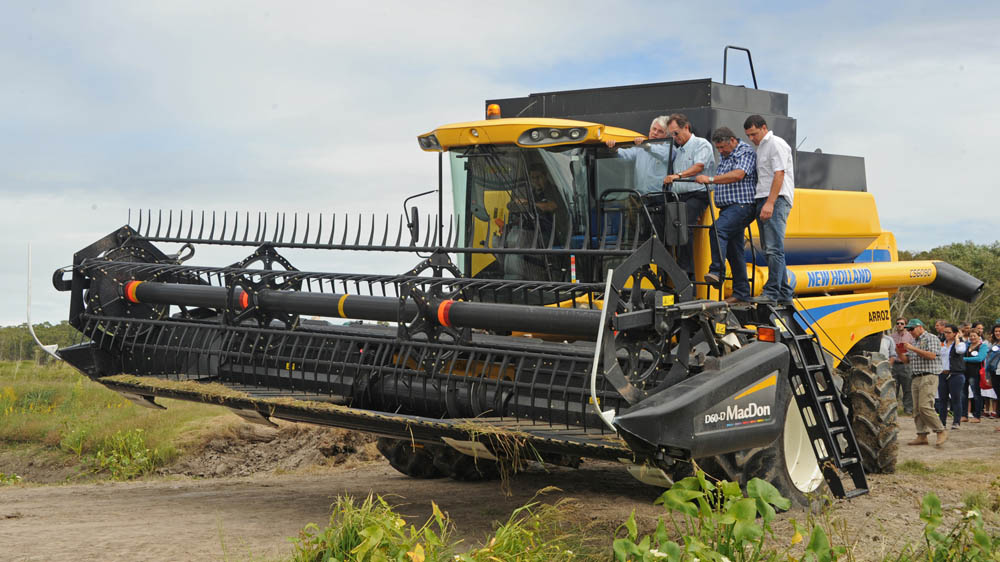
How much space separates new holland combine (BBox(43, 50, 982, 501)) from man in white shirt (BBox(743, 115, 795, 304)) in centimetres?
28

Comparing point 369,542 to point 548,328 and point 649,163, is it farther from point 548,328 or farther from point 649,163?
point 649,163

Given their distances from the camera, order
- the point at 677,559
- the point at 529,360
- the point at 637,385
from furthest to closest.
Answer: the point at 529,360
the point at 637,385
the point at 677,559

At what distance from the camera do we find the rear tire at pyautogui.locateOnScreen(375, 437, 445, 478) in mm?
9742

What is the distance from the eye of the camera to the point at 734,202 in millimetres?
7918

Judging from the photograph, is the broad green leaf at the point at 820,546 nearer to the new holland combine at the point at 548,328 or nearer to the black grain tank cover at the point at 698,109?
the new holland combine at the point at 548,328

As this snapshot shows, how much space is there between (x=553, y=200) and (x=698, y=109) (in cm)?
213

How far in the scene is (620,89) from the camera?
9945 mm

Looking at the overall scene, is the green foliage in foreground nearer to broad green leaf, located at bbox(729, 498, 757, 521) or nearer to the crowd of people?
broad green leaf, located at bbox(729, 498, 757, 521)

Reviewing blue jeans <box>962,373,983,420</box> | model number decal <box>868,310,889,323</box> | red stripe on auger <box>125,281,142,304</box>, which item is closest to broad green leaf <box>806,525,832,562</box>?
model number decal <box>868,310,889,323</box>

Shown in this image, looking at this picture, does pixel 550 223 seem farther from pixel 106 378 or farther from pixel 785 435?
pixel 106 378

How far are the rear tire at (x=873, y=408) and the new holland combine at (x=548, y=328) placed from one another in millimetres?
21

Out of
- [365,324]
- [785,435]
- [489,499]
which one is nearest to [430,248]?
[365,324]

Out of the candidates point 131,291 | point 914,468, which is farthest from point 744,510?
point 914,468

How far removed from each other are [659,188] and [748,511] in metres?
3.45
